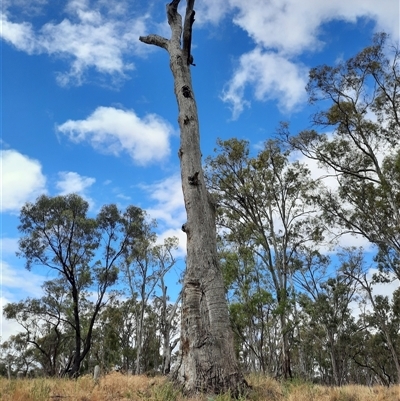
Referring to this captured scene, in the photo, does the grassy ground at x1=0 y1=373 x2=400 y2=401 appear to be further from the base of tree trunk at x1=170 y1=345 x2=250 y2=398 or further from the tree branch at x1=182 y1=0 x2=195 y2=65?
the tree branch at x1=182 y1=0 x2=195 y2=65

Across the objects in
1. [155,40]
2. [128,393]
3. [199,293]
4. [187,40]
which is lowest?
[128,393]

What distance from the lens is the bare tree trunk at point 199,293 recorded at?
4.32m

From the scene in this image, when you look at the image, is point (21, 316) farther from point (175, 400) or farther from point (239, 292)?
point (175, 400)

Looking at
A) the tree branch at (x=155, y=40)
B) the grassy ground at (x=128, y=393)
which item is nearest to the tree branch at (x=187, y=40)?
the tree branch at (x=155, y=40)

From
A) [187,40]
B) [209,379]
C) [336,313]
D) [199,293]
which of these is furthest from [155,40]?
[336,313]

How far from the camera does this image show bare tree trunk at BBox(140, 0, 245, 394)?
14.2ft

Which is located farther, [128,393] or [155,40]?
[155,40]

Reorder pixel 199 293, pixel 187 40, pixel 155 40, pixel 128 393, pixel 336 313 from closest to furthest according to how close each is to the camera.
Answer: pixel 128 393, pixel 199 293, pixel 187 40, pixel 155 40, pixel 336 313

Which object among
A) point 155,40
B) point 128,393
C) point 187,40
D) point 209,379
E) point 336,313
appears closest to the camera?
point 128,393

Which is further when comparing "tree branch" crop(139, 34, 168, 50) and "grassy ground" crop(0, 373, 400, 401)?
"tree branch" crop(139, 34, 168, 50)

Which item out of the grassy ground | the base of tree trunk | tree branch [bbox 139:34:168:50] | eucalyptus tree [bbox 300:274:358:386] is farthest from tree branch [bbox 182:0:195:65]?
eucalyptus tree [bbox 300:274:358:386]

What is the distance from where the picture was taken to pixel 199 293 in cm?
487

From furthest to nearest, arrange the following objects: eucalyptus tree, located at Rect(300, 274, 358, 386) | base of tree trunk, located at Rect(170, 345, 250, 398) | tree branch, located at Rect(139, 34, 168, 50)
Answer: eucalyptus tree, located at Rect(300, 274, 358, 386) < tree branch, located at Rect(139, 34, 168, 50) < base of tree trunk, located at Rect(170, 345, 250, 398)

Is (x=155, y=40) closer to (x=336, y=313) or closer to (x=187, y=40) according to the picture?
(x=187, y=40)
